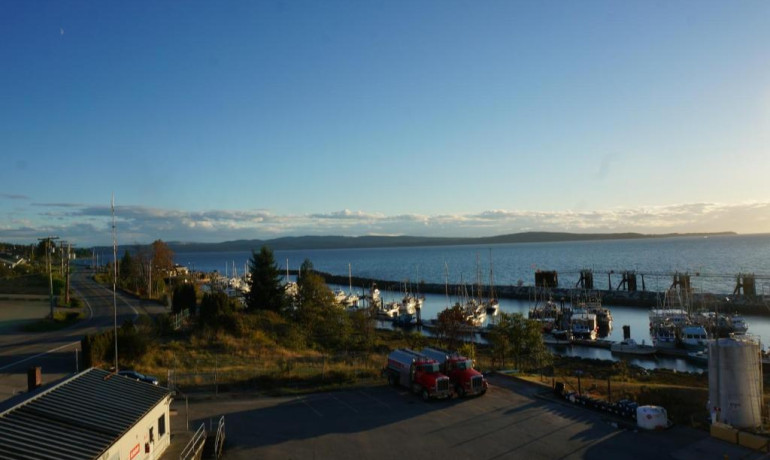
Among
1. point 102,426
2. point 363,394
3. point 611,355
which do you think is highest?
point 102,426

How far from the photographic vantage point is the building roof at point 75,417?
34.0 feet

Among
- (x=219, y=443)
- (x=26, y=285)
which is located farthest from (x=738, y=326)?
(x=26, y=285)

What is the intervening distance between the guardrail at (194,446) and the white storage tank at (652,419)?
13668 mm

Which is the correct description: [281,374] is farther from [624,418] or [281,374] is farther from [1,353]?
[1,353]

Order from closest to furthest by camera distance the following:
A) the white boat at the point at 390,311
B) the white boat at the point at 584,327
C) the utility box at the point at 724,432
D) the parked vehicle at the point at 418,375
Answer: the utility box at the point at 724,432, the parked vehicle at the point at 418,375, the white boat at the point at 584,327, the white boat at the point at 390,311

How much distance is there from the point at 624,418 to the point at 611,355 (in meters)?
33.8

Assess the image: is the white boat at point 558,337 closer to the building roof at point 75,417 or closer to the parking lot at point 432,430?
the parking lot at point 432,430

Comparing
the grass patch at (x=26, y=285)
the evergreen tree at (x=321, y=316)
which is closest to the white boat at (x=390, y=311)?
the evergreen tree at (x=321, y=316)

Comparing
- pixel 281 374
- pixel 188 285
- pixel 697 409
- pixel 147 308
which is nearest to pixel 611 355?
pixel 697 409

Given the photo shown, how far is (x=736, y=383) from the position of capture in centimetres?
1728

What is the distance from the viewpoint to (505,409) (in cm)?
1967

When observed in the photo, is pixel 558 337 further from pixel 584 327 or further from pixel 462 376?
pixel 462 376

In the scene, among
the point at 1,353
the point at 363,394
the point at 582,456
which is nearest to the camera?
the point at 582,456

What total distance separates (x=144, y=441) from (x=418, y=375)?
11317 millimetres
